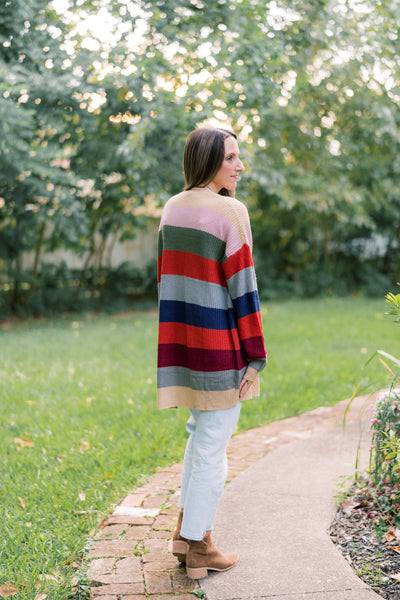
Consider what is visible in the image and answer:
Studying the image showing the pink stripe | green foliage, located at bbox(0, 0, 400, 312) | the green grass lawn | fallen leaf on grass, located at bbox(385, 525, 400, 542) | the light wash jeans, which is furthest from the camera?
green foliage, located at bbox(0, 0, 400, 312)

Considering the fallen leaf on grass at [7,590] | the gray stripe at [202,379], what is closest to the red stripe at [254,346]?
the gray stripe at [202,379]

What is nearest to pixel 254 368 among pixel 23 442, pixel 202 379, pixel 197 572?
pixel 202 379

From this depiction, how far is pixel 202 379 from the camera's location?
2482 mm

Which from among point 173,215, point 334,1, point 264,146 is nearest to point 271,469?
point 173,215

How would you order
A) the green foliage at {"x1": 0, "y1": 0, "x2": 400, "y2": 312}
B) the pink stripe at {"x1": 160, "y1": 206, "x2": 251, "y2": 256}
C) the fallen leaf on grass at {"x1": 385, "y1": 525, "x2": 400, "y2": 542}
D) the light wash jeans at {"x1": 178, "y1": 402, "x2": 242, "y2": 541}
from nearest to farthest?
the pink stripe at {"x1": 160, "y1": 206, "x2": 251, "y2": 256}, the light wash jeans at {"x1": 178, "y1": 402, "x2": 242, "y2": 541}, the fallen leaf on grass at {"x1": 385, "y1": 525, "x2": 400, "y2": 542}, the green foliage at {"x1": 0, "y1": 0, "x2": 400, "y2": 312}

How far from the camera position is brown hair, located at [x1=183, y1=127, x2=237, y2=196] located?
8.07ft

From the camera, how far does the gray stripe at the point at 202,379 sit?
97.0 inches

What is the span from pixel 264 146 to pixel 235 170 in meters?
10.7

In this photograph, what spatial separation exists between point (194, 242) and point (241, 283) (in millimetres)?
250

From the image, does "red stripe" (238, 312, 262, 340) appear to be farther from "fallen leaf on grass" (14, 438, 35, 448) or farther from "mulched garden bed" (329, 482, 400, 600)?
"fallen leaf on grass" (14, 438, 35, 448)

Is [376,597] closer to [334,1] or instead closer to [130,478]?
[130,478]

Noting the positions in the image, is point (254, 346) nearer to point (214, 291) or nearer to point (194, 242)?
point (214, 291)

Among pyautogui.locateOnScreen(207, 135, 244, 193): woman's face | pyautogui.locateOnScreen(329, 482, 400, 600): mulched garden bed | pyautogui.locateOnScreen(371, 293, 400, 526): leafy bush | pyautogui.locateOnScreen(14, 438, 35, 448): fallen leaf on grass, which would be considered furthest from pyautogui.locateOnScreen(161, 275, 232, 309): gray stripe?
pyautogui.locateOnScreen(14, 438, 35, 448): fallen leaf on grass

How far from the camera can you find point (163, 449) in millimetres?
4305
